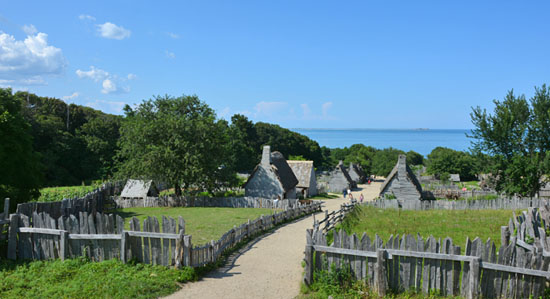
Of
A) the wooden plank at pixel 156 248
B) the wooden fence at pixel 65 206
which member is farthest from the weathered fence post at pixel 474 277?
the wooden fence at pixel 65 206

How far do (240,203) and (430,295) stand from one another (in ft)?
83.1

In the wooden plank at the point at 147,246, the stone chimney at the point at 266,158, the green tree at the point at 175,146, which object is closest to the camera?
the wooden plank at the point at 147,246

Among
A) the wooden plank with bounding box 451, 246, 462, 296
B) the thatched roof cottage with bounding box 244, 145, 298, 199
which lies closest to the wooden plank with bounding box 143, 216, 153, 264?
the wooden plank with bounding box 451, 246, 462, 296

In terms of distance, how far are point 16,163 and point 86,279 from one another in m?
14.5

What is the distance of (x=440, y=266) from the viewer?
34.2 feet

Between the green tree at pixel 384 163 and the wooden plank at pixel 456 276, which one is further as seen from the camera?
the green tree at pixel 384 163

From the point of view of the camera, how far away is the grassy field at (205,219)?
19.8 meters

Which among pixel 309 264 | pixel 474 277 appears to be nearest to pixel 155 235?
pixel 309 264

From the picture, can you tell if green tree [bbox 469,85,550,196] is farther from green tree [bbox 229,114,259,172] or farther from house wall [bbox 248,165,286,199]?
green tree [bbox 229,114,259,172]

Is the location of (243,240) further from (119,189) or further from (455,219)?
(119,189)

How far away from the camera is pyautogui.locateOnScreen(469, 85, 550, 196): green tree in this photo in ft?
111

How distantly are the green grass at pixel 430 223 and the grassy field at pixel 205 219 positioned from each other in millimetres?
7029

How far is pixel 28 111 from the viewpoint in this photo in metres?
63.6

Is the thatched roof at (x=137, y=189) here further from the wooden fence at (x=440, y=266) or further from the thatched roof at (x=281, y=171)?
the wooden fence at (x=440, y=266)
